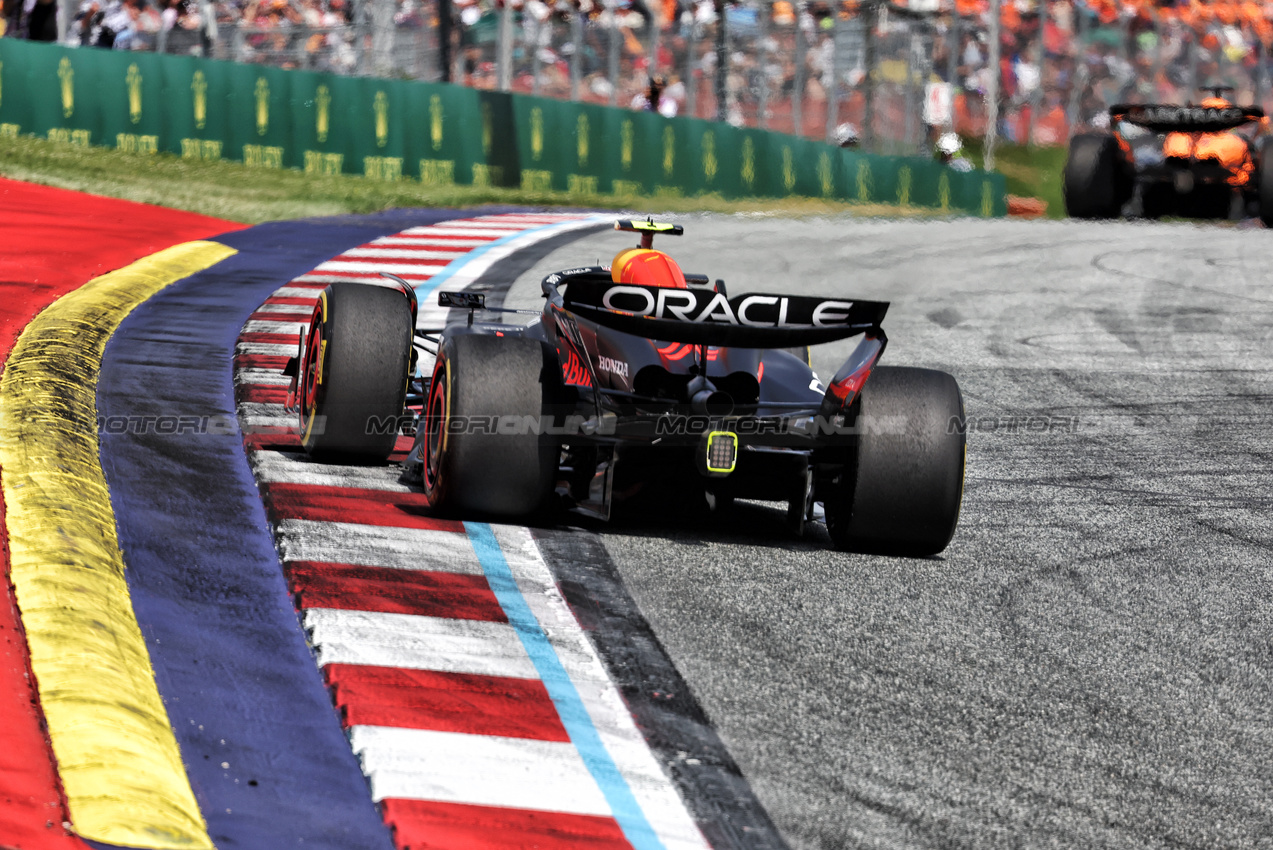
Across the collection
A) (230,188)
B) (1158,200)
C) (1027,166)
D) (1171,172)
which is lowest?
(1027,166)

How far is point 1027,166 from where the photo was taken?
95.6 feet

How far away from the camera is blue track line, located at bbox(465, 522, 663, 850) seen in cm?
394

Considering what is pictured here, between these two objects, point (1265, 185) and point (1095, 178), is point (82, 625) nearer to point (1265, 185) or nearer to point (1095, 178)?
point (1095, 178)

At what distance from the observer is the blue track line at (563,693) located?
12.9 feet

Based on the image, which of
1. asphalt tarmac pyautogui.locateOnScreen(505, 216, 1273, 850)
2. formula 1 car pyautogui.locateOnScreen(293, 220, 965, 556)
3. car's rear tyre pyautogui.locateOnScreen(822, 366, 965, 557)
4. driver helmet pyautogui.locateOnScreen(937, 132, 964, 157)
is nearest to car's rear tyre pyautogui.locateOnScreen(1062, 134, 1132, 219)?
driver helmet pyautogui.locateOnScreen(937, 132, 964, 157)

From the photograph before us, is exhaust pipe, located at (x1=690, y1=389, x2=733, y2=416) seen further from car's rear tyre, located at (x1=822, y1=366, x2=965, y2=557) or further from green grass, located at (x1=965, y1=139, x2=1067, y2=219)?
green grass, located at (x1=965, y1=139, x2=1067, y2=219)

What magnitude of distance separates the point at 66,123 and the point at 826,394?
615 inches


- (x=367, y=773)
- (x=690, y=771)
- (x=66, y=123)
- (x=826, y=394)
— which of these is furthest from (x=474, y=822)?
(x=66, y=123)

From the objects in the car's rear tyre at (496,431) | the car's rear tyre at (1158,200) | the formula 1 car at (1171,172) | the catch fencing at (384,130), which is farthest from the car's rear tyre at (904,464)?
the catch fencing at (384,130)

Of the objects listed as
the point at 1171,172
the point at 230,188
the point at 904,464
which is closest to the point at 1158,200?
the point at 1171,172

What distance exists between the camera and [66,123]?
19.3 metres

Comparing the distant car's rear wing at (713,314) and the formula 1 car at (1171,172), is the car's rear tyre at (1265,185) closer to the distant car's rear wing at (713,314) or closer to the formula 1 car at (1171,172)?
the formula 1 car at (1171,172)

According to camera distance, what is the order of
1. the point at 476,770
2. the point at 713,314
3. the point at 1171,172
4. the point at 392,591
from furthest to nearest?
the point at 1171,172 → the point at 713,314 → the point at 392,591 → the point at 476,770

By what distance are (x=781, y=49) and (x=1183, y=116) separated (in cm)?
780
